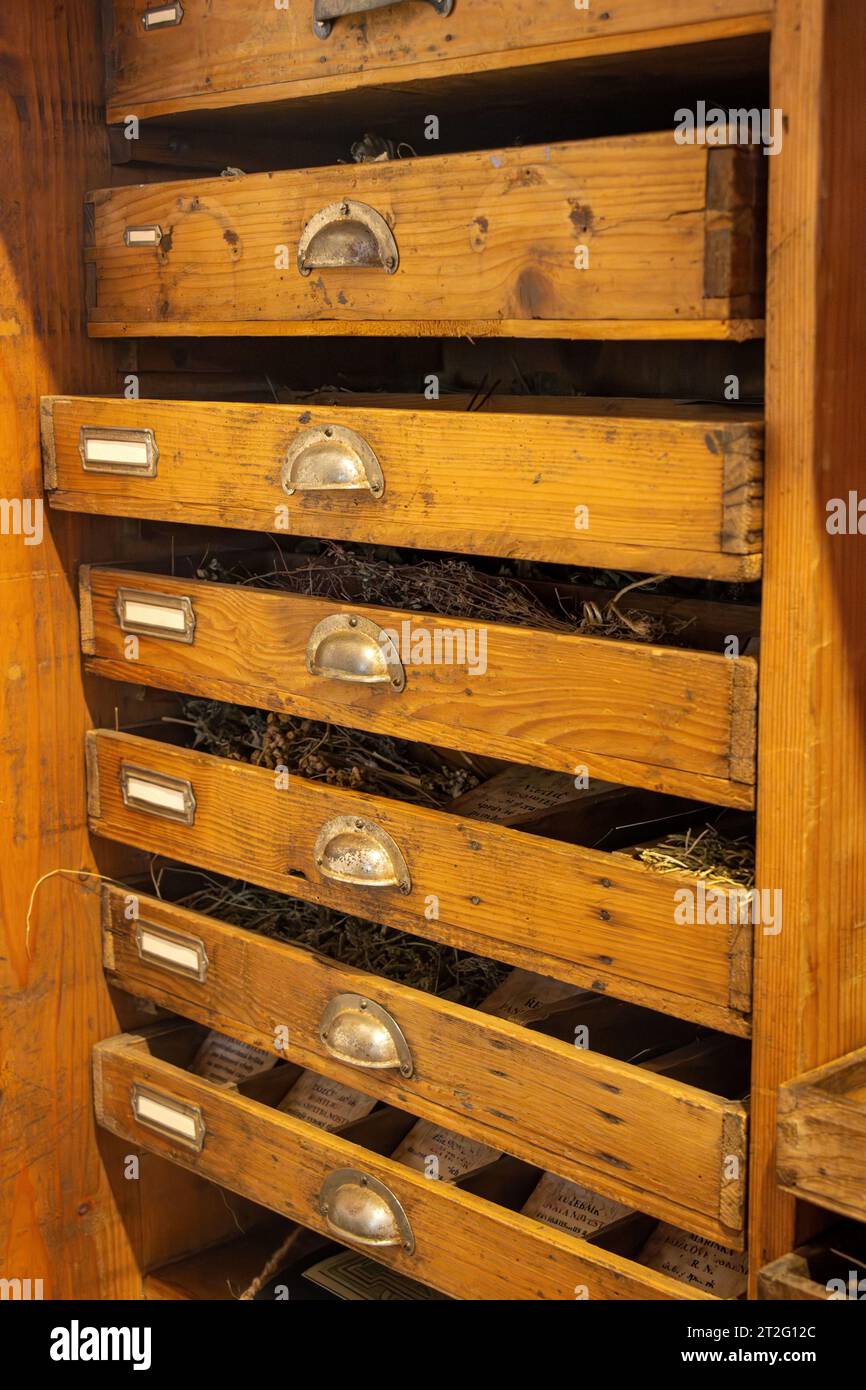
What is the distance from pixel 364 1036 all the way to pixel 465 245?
0.75 meters

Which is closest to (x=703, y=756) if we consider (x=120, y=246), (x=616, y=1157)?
(x=616, y=1157)

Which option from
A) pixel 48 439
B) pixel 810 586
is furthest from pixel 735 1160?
pixel 48 439

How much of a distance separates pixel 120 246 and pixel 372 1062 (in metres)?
0.93

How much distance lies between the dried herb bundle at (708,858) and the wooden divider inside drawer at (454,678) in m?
0.08

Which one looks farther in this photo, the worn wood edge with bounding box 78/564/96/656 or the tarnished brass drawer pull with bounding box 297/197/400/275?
the worn wood edge with bounding box 78/564/96/656

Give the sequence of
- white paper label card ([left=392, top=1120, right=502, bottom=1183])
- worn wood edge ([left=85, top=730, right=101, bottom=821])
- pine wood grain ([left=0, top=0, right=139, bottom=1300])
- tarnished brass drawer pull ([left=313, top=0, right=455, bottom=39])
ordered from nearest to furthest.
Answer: tarnished brass drawer pull ([left=313, top=0, right=455, bottom=39]), white paper label card ([left=392, top=1120, right=502, bottom=1183]), pine wood grain ([left=0, top=0, right=139, bottom=1300]), worn wood edge ([left=85, top=730, right=101, bottom=821])

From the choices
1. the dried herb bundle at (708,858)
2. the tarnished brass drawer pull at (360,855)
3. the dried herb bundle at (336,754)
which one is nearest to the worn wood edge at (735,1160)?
the dried herb bundle at (708,858)

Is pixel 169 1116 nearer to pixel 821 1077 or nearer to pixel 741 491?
pixel 821 1077

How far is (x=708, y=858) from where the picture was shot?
1339 millimetres

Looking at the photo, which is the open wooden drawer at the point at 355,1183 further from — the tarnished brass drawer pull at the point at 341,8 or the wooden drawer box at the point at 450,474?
the tarnished brass drawer pull at the point at 341,8

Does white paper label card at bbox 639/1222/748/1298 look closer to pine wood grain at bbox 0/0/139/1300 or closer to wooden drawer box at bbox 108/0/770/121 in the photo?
pine wood grain at bbox 0/0/139/1300

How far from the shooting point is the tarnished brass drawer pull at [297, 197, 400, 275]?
4.67 ft

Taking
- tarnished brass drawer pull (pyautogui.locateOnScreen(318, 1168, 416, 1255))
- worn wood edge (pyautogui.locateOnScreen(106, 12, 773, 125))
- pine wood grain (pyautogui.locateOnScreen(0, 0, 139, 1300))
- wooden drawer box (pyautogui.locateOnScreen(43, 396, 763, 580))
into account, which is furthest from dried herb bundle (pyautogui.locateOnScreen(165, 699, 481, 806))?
worn wood edge (pyautogui.locateOnScreen(106, 12, 773, 125))

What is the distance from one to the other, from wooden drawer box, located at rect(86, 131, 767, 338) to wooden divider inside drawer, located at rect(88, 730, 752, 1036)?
443 millimetres
